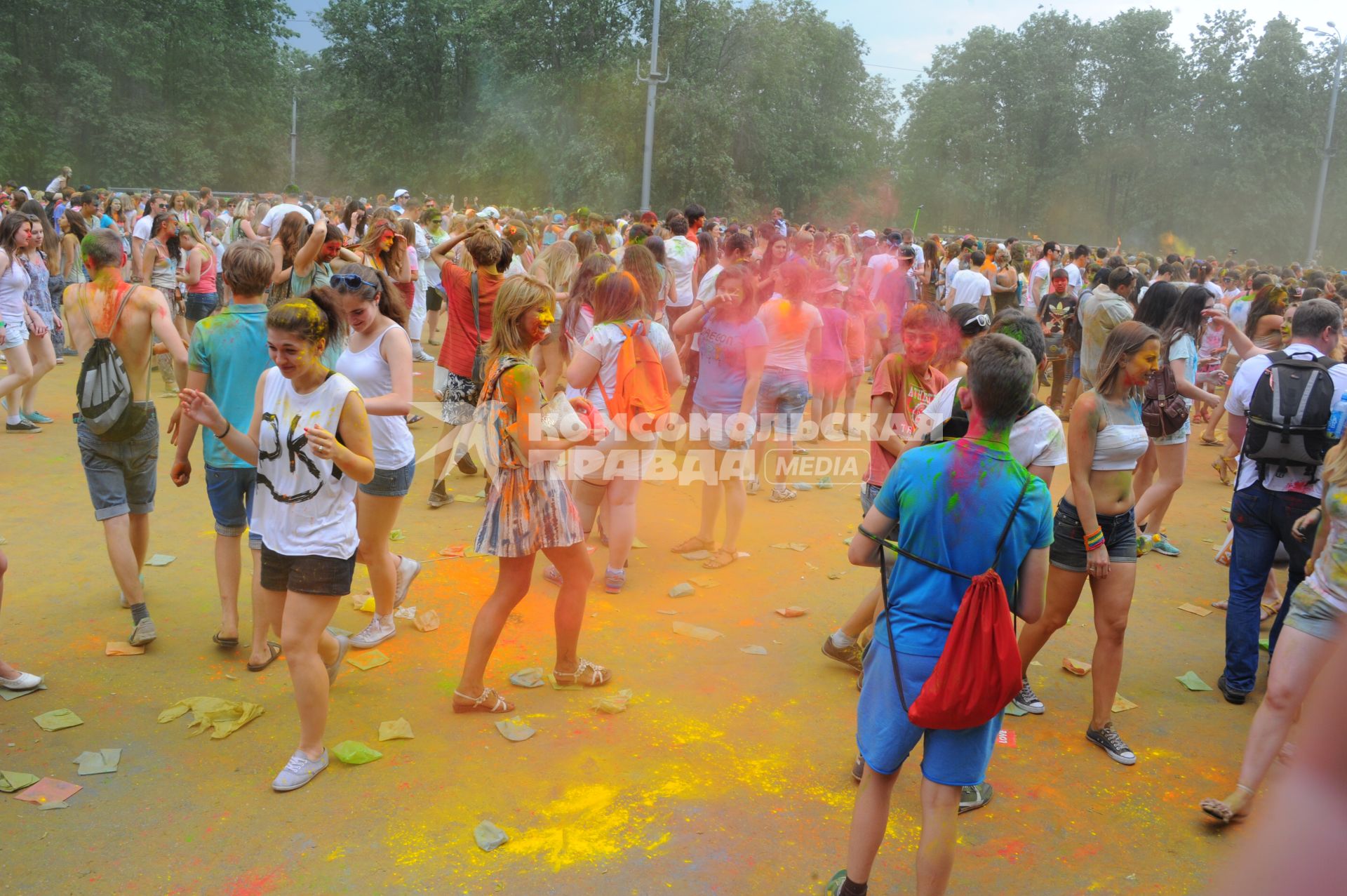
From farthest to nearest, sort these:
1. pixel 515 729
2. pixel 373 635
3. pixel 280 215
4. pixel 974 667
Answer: pixel 280 215, pixel 373 635, pixel 515 729, pixel 974 667

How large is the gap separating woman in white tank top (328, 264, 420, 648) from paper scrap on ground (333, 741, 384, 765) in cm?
108

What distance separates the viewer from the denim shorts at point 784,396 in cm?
763

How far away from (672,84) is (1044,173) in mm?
26165

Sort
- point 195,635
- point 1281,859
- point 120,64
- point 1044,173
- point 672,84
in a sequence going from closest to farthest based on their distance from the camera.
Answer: point 1281,859
point 195,635
point 672,84
point 120,64
point 1044,173

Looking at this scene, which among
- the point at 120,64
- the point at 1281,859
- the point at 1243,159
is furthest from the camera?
the point at 1243,159

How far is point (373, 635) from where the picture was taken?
17.4 feet

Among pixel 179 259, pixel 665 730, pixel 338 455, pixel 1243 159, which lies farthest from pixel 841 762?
pixel 1243 159

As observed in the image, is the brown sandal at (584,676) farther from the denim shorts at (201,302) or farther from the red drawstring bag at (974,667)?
the denim shorts at (201,302)

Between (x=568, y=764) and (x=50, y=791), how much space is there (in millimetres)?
2076

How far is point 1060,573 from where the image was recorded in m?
4.42

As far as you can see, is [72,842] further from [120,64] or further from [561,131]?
[120,64]

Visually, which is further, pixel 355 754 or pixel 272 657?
pixel 272 657

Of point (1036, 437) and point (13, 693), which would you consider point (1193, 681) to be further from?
point (13, 693)

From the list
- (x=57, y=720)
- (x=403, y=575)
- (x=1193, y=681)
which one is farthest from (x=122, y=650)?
(x=1193, y=681)
